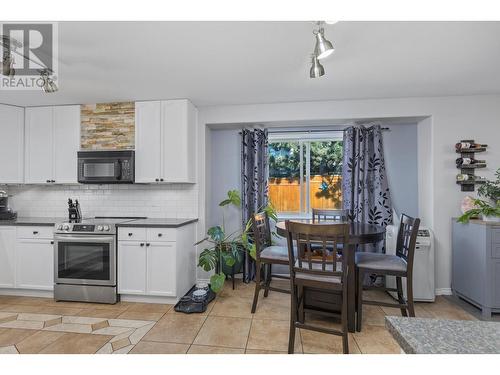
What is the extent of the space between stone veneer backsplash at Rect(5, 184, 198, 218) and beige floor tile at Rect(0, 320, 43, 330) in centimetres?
142

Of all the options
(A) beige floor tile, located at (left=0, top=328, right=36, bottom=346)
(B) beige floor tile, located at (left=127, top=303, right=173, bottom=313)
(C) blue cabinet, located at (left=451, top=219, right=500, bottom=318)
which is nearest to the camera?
(A) beige floor tile, located at (left=0, top=328, right=36, bottom=346)

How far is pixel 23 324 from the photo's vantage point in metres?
2.40

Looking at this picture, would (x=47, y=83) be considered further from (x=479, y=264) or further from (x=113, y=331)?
(x=479, y=264)

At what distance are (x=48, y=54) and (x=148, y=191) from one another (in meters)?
1.86

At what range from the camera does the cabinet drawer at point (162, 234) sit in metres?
2.83

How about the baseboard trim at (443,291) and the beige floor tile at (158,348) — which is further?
the baseboard trim at (443,291)

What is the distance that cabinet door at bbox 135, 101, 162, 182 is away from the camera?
3.18 m

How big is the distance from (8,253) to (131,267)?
1.57 m

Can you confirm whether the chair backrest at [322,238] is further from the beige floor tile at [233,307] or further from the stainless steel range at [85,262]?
the stainless steel range at [85,262]

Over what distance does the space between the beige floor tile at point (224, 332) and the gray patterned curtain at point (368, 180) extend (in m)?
1.95

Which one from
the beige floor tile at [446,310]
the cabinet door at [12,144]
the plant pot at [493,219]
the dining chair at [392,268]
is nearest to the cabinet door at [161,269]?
the dining chair at [392,268]

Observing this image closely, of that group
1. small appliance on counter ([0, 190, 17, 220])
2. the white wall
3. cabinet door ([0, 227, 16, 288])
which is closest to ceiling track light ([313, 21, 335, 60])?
the white wall

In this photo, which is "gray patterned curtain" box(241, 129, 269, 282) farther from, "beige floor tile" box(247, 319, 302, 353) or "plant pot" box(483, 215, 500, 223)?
"plant pot" box(483, 215, 500, 223)

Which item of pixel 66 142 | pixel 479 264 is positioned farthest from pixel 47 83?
pixel 479 264
